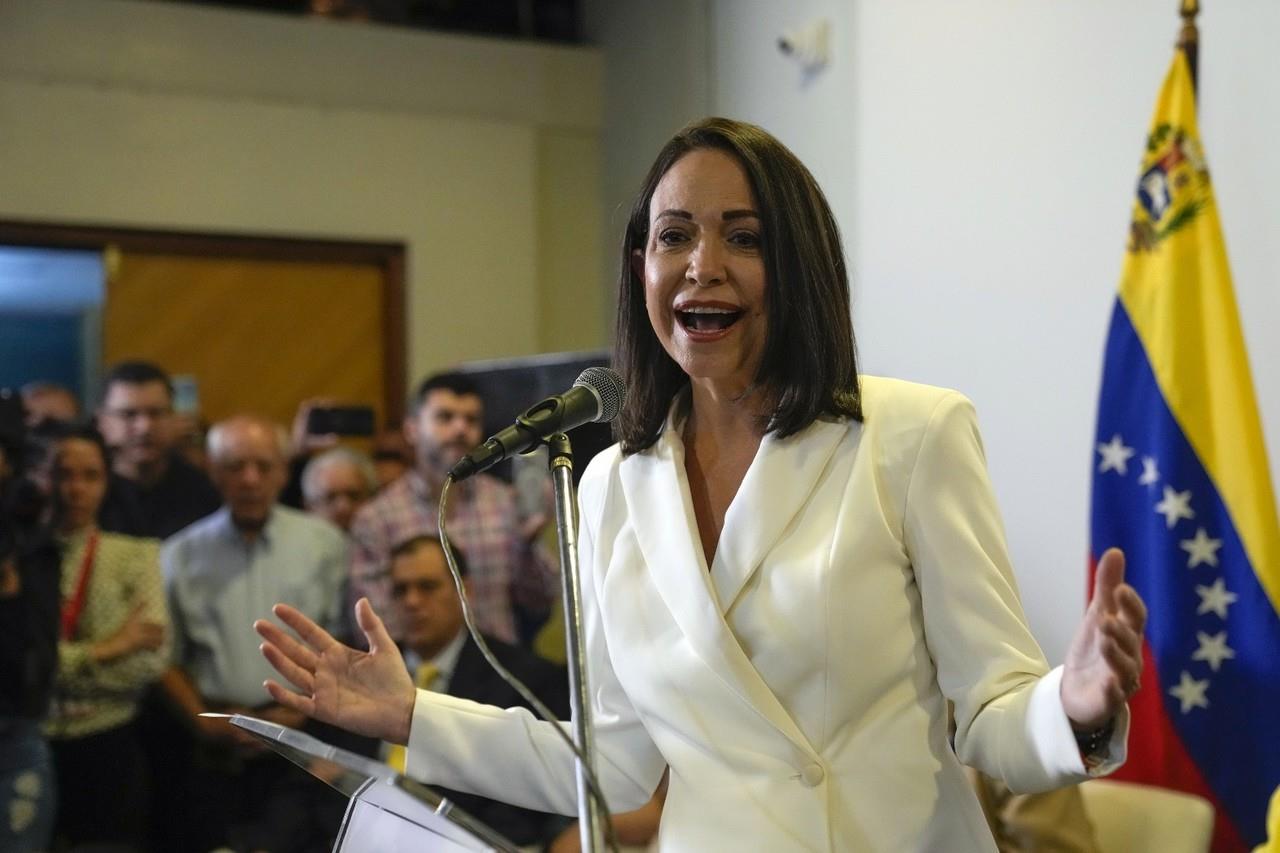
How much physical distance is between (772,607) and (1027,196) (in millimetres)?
2739

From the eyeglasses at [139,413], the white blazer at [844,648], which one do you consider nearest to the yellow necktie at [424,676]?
the eyeglasses at [139,413]

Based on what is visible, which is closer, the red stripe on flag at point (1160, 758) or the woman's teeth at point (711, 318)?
the woman's teeth at point (711, 318)

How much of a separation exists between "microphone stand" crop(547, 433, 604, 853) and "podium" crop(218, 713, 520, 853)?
0.32 feet

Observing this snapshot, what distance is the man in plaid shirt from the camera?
14.7 ft

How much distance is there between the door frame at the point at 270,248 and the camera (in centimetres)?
607

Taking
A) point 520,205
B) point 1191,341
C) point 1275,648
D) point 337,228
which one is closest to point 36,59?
point 337,228

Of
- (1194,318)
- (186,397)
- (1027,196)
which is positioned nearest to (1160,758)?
(1194,318)

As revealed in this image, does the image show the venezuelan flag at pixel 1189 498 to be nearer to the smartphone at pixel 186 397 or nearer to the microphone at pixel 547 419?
the microphone at pixel 547 419

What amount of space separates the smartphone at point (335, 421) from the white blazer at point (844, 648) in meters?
3.93

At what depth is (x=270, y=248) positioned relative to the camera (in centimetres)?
651

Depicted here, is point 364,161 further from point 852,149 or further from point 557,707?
point 557,707

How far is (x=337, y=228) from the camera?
6523mm

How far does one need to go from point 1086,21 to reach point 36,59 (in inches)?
164

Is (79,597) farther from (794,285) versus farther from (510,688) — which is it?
(794,285)
